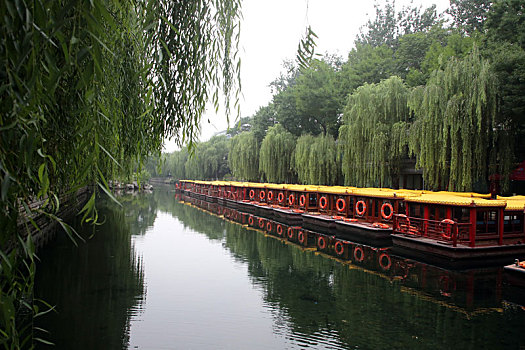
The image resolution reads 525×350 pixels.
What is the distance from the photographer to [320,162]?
24.9 m

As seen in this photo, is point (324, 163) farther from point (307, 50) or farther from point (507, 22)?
point (307, 50)

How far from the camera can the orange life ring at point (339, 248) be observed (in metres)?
13.3

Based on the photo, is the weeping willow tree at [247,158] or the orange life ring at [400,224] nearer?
the orange life ring at [400,224]

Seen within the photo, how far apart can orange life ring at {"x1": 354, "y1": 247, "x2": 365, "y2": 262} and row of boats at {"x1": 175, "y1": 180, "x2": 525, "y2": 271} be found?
67 millimetres

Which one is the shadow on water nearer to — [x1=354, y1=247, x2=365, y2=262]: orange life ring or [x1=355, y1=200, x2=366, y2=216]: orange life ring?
[x1=354, y1=247, x2=365, y2=262]: orange life ring

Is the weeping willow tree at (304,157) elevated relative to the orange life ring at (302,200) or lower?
elevated

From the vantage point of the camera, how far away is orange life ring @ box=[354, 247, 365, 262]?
40.4ft

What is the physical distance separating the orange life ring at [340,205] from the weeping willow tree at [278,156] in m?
12.0

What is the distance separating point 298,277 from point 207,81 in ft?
26.6

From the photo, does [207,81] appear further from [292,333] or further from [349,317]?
[349,317]

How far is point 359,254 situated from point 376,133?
8503mm

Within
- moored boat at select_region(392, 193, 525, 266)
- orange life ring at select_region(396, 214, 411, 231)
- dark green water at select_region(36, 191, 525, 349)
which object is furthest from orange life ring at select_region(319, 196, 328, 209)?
dark green water at select_region(36, 191, 525, 349)

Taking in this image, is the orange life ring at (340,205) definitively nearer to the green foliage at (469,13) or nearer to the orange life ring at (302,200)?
the orange life ring at (302,200)

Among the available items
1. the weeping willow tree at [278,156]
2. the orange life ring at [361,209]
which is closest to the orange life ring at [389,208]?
the orange life ring at [361,209]
